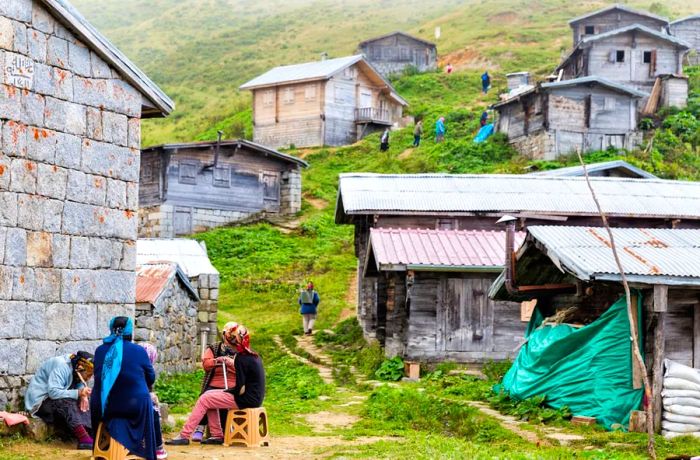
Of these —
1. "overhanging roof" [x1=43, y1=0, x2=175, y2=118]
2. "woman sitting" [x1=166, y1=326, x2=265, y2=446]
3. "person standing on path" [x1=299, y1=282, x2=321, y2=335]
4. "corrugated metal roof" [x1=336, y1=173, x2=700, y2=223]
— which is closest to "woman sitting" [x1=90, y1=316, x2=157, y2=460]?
"woman sitting" [x1=166, y1=326, x2=265, y2=446]

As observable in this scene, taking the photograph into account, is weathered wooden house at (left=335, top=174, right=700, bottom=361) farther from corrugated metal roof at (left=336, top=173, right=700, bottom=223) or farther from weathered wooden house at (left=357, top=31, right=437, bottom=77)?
weathered wooden house at (left=357, top=31, right=437, bottom=77)

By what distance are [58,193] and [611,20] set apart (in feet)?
179

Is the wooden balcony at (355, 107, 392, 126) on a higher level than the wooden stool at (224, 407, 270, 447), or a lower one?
higher

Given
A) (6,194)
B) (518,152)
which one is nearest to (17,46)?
(6,194)

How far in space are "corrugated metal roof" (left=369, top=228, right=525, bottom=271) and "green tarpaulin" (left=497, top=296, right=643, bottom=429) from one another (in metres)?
4.83

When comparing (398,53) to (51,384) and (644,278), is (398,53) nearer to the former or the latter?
(644,278)

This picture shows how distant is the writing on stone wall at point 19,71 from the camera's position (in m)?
11.2

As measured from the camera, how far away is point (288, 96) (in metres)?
53.8

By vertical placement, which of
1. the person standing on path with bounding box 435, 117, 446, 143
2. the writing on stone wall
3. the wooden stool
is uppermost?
the person standing on path with bounding box 435, 117, 446, 143

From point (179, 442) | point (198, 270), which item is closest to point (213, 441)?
point (179, 442)

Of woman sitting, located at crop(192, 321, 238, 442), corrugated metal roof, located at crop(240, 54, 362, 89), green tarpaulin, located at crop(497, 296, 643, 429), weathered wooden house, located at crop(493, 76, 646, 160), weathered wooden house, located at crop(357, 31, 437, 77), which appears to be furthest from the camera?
weathered wooden house, located at crop(357, 31, 437, 77)

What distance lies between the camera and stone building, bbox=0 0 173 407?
11203 millimetres

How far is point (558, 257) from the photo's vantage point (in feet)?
45.2

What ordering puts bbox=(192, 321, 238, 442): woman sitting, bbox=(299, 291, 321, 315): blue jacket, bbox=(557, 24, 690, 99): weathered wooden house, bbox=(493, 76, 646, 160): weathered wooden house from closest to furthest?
bbox=(192, 321, 238, 442): woman sitting < bbox=(299, 291, 321, 315): blue jacket < bbox=(493, 76, 646, 160): weathered wooden house < bbox=(557, 24, 690, 99): weathered wooden house
